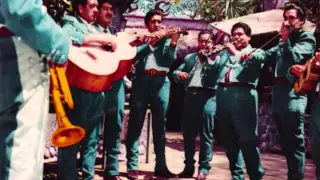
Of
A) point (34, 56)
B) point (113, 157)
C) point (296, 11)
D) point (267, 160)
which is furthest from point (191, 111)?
point (34, 56)

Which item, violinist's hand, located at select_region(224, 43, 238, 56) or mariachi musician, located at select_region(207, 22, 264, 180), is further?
violinist's hand, located at select_region(224, 43, 238, 56)

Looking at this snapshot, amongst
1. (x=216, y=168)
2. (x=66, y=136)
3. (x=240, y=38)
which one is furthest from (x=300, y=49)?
(x=216, y=168)

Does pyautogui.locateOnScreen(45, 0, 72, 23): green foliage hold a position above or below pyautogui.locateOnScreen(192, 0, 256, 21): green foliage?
below

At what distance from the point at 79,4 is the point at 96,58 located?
1032 millimetres

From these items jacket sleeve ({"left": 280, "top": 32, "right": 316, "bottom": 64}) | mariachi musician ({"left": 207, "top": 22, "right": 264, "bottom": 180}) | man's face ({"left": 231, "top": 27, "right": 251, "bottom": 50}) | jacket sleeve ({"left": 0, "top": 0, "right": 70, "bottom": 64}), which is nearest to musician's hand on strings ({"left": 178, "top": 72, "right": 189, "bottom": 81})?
mariachi musician ({"left": 207, "top": 22, "right": 264, "bottom": 180})

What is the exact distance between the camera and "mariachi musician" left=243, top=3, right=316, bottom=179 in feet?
13.2

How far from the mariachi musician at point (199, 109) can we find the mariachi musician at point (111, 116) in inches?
42.6

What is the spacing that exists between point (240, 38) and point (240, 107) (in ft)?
2.46

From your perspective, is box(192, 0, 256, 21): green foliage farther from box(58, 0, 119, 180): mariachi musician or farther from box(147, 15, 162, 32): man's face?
box(58, 0, 119, 180): mariachi musician

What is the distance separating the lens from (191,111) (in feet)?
17.1

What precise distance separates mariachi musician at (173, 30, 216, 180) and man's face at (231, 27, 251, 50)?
32.0 inches

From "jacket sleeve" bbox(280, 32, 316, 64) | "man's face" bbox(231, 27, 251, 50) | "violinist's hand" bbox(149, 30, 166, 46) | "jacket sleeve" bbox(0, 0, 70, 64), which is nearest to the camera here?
"jacket sleeve" bbox(0, 0, 70, 64)

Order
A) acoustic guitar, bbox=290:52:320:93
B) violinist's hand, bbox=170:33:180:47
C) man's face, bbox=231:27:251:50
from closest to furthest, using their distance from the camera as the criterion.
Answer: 1. acoustic guitar, bbox=290:52:320:93
2. man's face, bbox=231:27:251:50
3. violinist's hand, bbox=170:33:180:47

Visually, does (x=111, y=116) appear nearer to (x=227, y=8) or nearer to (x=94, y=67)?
(x=94, y=67)
